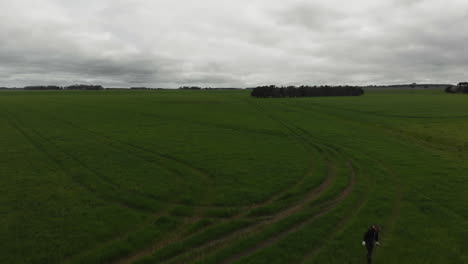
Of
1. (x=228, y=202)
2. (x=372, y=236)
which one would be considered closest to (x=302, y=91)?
(x=228, y=202)

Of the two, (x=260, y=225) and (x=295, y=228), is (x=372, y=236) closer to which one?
(x=295, y=228)

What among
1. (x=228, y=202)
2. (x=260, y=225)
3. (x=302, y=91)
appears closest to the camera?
(x=260, y=225)

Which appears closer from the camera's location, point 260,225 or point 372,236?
point 372,236

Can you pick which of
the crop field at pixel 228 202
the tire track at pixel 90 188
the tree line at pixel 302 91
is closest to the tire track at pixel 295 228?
the crop field at pixel 228 202

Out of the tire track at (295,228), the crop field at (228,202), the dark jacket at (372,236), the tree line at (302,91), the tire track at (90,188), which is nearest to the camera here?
the dark jacket at (372,236)

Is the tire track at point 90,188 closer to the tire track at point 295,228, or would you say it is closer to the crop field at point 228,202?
the crop field at point 228,202

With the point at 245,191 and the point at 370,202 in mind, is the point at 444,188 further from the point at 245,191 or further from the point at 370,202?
the point at 245,191

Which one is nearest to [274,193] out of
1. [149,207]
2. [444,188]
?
[149,207]

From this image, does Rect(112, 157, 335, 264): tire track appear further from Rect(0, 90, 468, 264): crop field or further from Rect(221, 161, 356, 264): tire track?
Rect(221, 161, 356, 264): tire track

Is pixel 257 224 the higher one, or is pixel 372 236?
pixel 372 236
